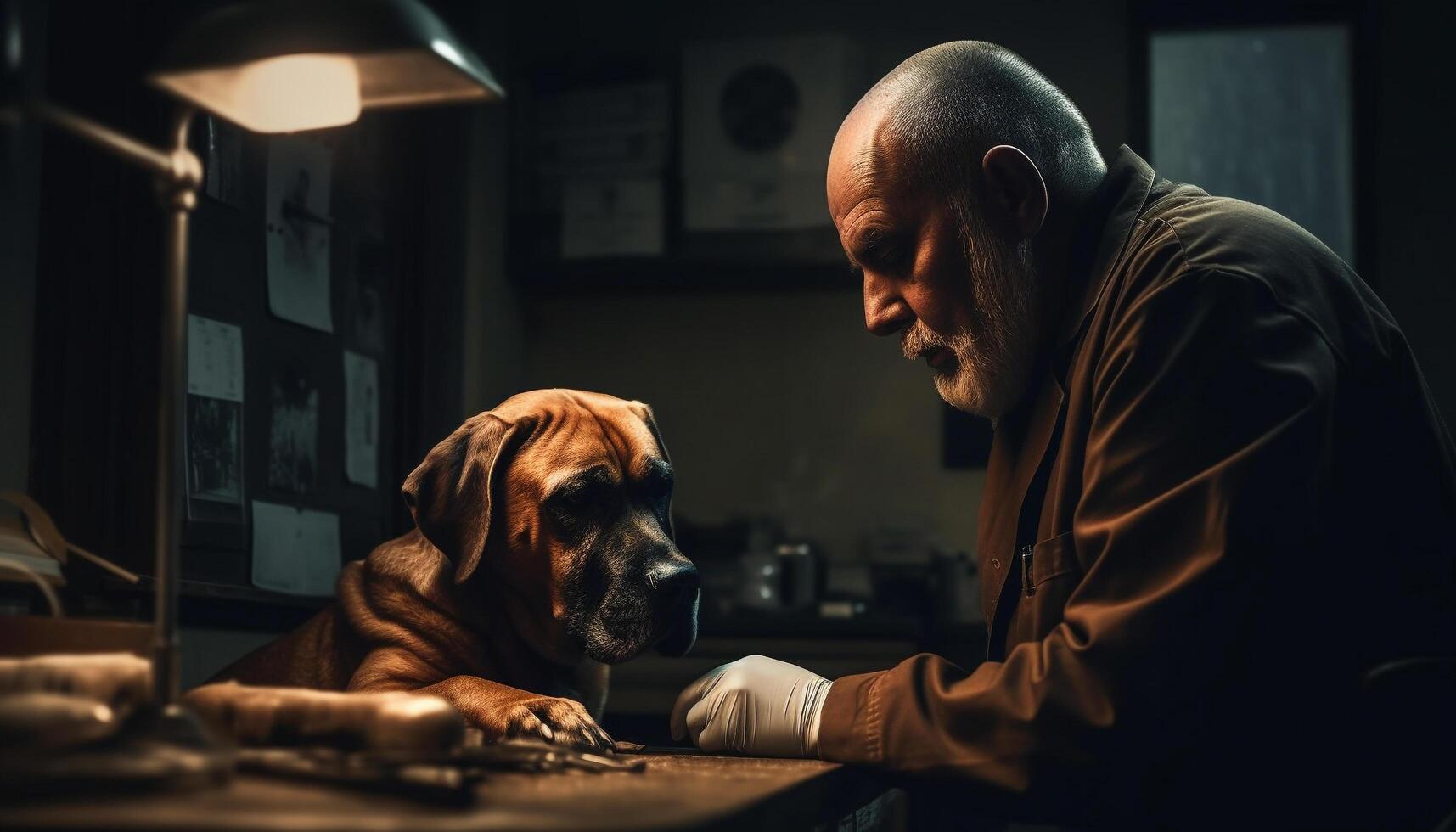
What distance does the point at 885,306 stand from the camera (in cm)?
179

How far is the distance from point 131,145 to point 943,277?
102 cm

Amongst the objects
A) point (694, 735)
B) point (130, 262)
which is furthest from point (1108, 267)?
point (130, 262)

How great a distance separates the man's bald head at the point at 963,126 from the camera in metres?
1.70

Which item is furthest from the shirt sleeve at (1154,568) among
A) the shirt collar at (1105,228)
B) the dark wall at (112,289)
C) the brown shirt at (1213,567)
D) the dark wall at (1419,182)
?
the dark wall at (1419,182)

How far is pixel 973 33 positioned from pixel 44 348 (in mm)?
2622

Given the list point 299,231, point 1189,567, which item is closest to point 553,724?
point 1189,567

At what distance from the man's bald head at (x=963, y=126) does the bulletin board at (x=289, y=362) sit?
1.18 m

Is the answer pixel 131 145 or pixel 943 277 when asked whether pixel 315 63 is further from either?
pixel 943 277

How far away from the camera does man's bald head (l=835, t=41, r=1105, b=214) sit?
1700 mm

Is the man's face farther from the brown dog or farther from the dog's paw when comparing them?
the dog's paw

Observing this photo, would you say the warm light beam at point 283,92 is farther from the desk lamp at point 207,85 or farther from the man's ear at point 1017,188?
the man's ear at point 1017,188

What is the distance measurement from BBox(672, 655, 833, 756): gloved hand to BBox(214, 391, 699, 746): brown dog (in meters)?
0.12

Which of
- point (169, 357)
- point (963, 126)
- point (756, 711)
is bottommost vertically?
point (756, 711)

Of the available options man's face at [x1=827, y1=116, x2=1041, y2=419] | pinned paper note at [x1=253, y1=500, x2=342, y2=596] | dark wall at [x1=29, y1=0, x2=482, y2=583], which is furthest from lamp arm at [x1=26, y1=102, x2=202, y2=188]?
pinned paper note at [x1=253, y1=500, x2=342, y2=596]
